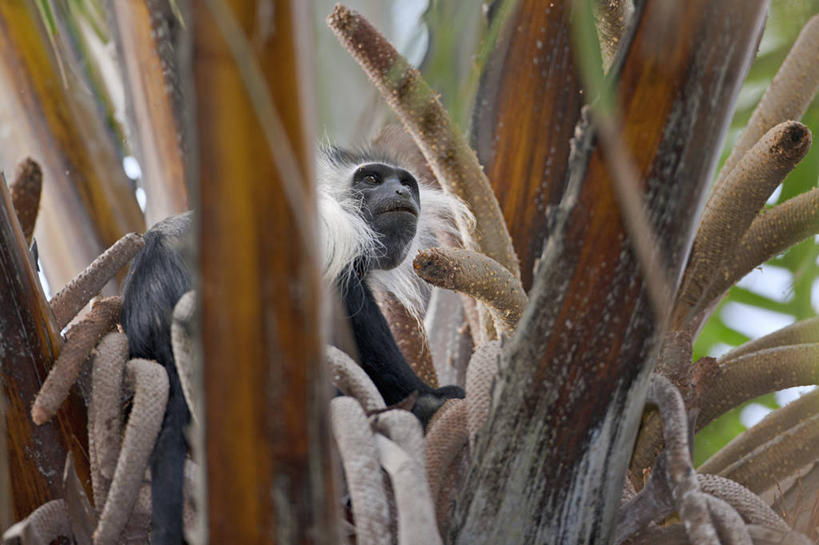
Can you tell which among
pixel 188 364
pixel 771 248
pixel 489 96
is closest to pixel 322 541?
pixel 188 364

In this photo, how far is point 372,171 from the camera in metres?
2.67

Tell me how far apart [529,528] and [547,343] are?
0.18 m

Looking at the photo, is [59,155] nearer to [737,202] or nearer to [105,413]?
[105,413]

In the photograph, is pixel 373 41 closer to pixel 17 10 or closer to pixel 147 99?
pixel 147 99

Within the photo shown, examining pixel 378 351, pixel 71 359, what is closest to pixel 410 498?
pixel 71 359

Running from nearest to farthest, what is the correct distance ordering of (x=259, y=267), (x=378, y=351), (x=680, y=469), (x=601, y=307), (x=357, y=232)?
1. (x=259, y=267)
2. (x=601, y=307)
3. (x=680, y=469)
4. (x=378, y=351)
5. (x=357, y=232)

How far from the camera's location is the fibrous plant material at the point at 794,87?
1542 millimetres

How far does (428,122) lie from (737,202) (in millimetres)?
443

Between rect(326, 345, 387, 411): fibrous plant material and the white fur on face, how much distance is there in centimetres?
71

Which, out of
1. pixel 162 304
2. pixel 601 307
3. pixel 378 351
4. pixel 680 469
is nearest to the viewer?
pixel 601 307

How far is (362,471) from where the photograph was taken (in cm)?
93

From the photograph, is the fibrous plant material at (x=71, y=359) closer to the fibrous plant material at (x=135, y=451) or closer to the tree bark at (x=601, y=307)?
the fibrous plant material at (x=135, y=451)

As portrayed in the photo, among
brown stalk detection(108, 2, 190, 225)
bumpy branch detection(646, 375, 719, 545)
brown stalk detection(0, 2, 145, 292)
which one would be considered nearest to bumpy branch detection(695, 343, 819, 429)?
bumpy branch detection(646, 375, 719, 545)

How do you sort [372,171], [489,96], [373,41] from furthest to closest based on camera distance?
[372,171] → [489,96] → [373,41]
